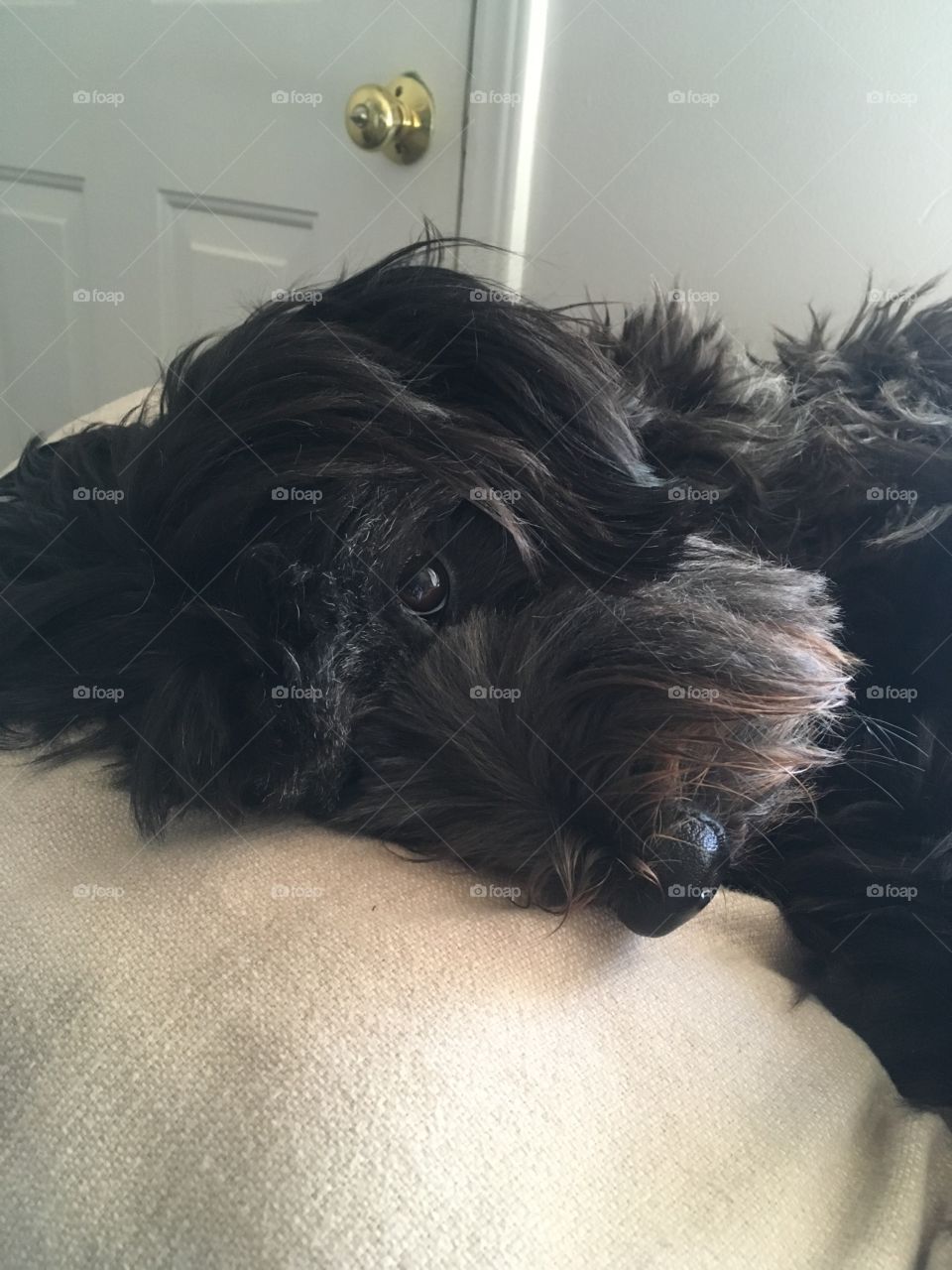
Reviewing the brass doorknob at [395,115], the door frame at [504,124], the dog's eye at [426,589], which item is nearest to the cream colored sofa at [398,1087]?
the dog's eye at [426,589]

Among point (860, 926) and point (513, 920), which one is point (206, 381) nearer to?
point (513, 920)

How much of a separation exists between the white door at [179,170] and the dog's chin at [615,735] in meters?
1.30

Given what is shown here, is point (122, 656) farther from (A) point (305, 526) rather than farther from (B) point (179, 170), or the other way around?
(B) point (179, 170)

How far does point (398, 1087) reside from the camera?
70 centimetres

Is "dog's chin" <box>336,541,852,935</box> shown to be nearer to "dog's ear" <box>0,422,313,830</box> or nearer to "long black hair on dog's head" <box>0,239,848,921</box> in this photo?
"long black hair on dog's head" <box>0,239,848,921</box>

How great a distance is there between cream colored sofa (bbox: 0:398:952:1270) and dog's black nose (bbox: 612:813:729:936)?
4 cm

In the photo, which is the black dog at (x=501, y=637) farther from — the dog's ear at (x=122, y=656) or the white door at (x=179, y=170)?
the white door at (x=179, y=170)

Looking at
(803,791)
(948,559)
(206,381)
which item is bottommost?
(803,791)

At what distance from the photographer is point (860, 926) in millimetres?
978

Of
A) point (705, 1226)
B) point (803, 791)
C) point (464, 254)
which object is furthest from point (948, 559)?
point (464, 254)

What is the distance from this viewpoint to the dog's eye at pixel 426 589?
3.36 ft

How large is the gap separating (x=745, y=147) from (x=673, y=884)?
4.53 ft

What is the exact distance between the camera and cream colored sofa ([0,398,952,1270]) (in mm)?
658

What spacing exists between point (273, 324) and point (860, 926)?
85 centimetres
